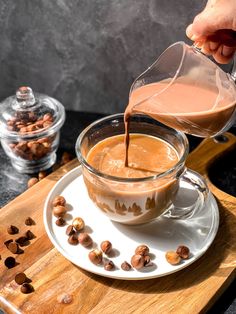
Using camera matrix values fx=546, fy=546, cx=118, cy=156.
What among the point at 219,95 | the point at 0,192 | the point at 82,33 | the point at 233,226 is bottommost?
the point at 0,192

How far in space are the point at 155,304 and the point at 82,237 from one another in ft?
0.81

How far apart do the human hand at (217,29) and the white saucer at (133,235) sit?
374 mm

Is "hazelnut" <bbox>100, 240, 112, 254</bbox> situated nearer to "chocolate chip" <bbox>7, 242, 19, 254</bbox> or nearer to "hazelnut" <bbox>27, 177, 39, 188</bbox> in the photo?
"chocolate chip" <bbox>7, 242, 19, 254</bbox>

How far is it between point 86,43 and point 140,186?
63 cm

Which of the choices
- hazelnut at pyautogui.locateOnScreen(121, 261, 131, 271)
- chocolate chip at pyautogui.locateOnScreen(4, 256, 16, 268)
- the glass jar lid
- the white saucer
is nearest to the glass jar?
the glass jar lid

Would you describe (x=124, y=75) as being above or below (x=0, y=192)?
above

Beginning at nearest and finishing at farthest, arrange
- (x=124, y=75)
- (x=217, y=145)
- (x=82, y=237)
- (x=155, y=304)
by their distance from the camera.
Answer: (x=155, y=304), (x=82, y=237), (x=217, y=145), (x=124, y=75)

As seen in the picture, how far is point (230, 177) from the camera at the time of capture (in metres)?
1.59

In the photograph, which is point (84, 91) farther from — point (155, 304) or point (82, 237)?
point (155, 304)

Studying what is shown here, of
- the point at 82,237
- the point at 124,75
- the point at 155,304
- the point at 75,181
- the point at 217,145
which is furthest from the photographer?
the point at 124,75

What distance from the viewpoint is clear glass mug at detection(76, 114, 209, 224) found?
1.28 meters

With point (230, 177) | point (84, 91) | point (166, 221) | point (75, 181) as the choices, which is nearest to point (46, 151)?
point (75, 181)

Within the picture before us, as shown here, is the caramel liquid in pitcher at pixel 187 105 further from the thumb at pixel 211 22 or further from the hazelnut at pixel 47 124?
the hazelnut at pixel 47 124

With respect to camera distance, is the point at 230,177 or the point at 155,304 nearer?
the point at 155,304
